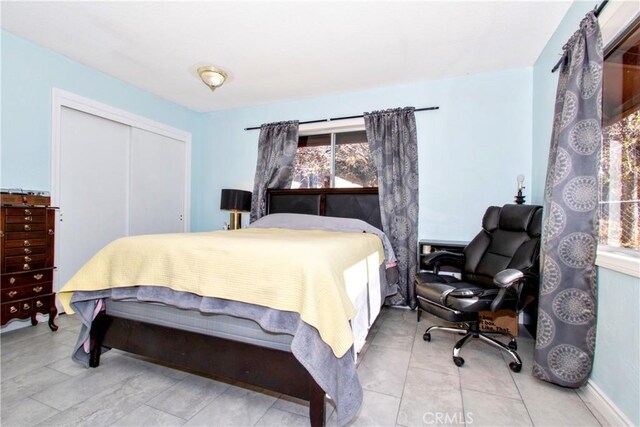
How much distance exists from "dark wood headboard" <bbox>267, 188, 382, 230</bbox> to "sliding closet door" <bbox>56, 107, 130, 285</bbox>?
177 cm

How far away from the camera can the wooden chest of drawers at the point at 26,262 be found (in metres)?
2.21

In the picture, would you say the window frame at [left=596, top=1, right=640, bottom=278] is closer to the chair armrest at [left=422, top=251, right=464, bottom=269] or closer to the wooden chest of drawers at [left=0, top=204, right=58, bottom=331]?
the chair armrest at [left=422, top=251, right=464, bottom=269]

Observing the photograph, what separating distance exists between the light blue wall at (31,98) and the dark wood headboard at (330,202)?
7.36 feet

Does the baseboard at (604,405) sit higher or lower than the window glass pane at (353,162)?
lower

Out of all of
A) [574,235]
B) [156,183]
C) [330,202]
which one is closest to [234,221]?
[156,183]

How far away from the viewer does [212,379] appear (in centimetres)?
178

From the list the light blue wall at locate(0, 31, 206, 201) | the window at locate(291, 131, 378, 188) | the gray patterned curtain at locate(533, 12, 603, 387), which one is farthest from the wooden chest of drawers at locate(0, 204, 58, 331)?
the gray patterned curtain at locate(533, 12, 603, 387)

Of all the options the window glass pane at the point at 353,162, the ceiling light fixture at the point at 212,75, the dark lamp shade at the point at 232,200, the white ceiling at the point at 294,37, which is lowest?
the dark lamp shade at the point at 232,200

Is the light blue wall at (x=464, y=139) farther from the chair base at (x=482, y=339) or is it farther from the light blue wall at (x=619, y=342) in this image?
the light blue wall at (x=619, y=342)

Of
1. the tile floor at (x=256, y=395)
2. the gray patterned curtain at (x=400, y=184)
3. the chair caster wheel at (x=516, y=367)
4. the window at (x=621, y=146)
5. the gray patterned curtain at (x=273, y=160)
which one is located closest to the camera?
the tile floor at (x=256, y=395)

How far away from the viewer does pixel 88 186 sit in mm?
3158

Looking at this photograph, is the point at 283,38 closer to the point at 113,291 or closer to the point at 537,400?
the point at 113,291

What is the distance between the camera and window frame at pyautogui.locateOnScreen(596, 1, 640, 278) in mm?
1343

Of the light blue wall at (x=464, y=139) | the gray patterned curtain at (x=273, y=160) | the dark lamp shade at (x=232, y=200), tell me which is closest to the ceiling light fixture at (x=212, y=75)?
the gray patterned curtain at (x=273, y=160)
